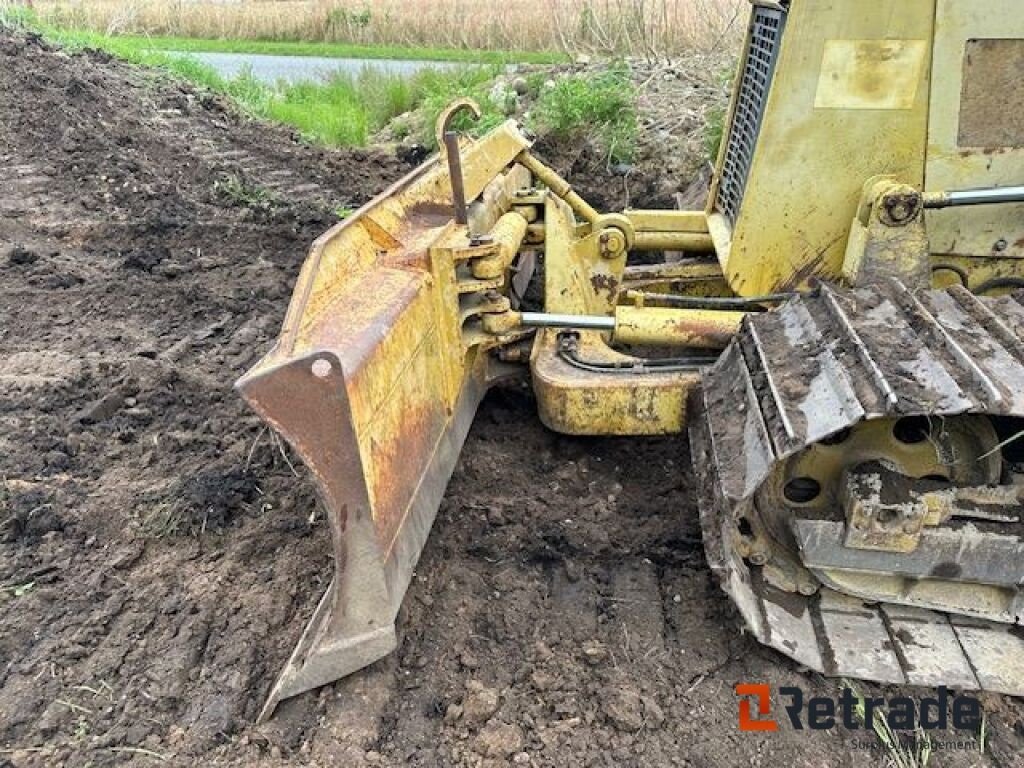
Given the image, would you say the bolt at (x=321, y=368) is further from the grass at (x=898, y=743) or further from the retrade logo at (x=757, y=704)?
the grass at (x=898, y=743)

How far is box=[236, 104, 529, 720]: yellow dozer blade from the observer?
2.00 metres

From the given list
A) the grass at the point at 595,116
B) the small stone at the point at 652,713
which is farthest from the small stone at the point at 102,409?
the grass at the point at 595,116

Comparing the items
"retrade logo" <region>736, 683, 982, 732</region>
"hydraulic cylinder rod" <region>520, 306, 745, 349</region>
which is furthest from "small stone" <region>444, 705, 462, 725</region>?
"hydraulic cylinder rod" <region>520, 306, 745, 349</region>

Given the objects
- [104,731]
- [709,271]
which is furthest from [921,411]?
[104,731]

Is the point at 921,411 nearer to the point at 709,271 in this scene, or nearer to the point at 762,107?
the point at 762,107

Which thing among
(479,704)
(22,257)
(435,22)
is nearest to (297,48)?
(435,22)

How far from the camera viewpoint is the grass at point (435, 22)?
9.93 meters

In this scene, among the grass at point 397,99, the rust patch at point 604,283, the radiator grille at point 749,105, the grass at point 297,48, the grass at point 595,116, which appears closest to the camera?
the radiator grille at point 749,105

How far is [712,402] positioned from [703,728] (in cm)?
100

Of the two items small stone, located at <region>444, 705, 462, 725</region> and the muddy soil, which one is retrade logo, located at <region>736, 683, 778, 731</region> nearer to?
the muddy soil

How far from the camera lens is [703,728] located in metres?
2.30

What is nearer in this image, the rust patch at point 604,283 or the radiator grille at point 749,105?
the radiator grille at point 749,105

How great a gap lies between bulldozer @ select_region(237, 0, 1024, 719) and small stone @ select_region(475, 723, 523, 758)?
0.36 meters

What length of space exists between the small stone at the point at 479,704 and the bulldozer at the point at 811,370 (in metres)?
0.28
